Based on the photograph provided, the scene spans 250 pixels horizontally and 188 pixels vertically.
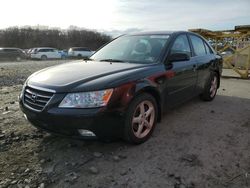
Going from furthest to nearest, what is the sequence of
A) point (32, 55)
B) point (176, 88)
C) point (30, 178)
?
point (32, 55) → point (176, 88) → point (30, 178)

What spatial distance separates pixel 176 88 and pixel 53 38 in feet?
168

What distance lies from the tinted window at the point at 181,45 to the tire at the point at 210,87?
4.23ft

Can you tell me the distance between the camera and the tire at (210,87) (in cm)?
592

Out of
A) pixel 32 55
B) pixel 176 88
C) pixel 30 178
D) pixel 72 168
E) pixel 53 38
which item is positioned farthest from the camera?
pixel 53 38

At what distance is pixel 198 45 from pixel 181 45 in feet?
3.24

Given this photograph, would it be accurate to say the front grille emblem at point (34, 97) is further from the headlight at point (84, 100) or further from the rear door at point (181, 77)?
the rear door at point (181, 77)

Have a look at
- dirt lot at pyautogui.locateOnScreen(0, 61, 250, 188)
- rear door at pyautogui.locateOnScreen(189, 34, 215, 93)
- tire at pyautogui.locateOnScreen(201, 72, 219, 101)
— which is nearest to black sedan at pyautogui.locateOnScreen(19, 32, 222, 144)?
rear door at pyautogui.locateOnScreen(189, 34, 215, 93)

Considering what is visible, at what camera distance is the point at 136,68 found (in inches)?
144

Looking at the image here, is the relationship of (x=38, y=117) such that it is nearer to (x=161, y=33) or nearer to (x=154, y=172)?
(x=154, y=172)

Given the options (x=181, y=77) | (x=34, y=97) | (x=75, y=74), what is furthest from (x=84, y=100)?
(x=181, y=77)

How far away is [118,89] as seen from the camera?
315 cm

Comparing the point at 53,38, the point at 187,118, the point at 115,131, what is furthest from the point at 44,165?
the point at 53,38

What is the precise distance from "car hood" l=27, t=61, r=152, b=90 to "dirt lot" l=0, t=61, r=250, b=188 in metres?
0.90

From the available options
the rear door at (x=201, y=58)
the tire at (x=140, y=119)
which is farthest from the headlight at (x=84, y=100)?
the rear door at (x=201, y=58)
